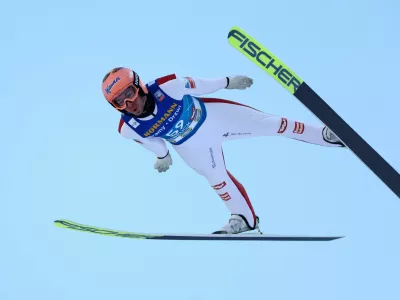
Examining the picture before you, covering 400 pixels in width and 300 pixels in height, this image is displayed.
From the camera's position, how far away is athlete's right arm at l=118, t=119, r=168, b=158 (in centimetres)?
713

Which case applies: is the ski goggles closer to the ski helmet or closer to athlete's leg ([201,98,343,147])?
the ski helmet

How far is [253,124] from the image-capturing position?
7.36 meters

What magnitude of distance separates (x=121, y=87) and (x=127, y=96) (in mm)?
102

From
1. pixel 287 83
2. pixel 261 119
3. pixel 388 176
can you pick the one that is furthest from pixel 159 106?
pixel 388 176

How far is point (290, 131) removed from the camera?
24.1 feet

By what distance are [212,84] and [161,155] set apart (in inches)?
33.4

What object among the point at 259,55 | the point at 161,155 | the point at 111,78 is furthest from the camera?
the point at 161,155

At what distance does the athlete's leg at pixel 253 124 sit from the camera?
7328 mm

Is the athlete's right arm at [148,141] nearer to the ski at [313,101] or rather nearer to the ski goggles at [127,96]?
the ski goggles at [127,96]

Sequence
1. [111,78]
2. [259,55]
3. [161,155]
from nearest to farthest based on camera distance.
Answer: [259,55]
[111,78]
[161,155]

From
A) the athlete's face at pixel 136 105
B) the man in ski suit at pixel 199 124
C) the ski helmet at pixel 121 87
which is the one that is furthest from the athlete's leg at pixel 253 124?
the ski helmet at pixel 121 87

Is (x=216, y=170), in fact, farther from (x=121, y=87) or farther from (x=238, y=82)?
(x=121, y=87)

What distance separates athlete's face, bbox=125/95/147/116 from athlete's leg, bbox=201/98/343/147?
0.76 meters

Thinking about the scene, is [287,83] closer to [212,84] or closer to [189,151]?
[212,84]
